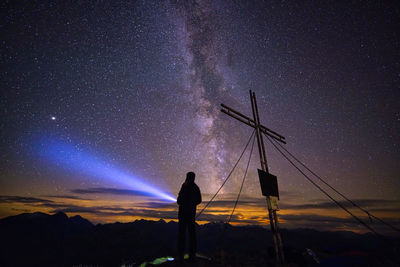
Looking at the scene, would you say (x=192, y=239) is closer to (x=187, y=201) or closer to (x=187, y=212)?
(x=187, y=212)

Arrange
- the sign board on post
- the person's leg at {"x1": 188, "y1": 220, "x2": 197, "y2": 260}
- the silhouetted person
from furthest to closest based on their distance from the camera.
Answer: the sign board on post → the silhouetted person → the person's leg at {"x1": 188, "y1": 220, "x2": 197, "y2": 260}

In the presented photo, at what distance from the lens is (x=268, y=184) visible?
954 cm

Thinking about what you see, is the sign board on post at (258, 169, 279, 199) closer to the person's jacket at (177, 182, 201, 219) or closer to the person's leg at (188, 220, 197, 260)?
the person's jacket at (177, 182, 201, 219)

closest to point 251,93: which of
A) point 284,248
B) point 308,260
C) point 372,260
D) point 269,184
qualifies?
point 269,184

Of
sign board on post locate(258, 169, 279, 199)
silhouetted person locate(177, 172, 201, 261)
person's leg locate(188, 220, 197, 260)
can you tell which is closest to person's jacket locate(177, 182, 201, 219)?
silhouetted person locate(177, 172, 201, 261)

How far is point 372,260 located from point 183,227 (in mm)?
11607

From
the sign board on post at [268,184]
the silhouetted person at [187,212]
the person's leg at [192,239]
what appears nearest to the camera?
the person's leg at [192,239]

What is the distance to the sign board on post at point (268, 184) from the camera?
9.23 m

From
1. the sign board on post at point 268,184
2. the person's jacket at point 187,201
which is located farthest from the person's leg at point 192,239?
the sign board on post at point 268,184

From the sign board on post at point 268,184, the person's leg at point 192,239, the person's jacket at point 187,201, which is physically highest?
the sign board on post at point 268,184

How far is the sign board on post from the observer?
923cm


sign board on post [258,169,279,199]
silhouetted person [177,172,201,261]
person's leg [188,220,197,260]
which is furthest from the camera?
sign board on post [258,169,279,199]

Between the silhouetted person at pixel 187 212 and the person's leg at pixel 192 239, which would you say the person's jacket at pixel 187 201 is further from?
the person's leg at pixel 192 239

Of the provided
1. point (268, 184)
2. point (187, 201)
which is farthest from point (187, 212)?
point (268, 184)
